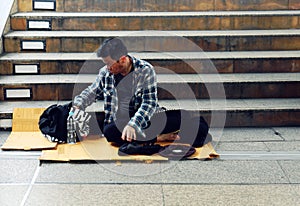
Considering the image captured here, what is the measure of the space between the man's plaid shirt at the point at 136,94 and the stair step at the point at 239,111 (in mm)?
327

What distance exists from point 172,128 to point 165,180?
78 centimetres

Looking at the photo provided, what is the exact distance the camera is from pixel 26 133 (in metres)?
4.69

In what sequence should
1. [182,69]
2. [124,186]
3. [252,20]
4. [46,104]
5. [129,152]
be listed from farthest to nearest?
[252,20], [182,69], [46,104], [129,152], [124,186]

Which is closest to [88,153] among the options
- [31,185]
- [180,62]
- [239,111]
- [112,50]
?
[31,185]

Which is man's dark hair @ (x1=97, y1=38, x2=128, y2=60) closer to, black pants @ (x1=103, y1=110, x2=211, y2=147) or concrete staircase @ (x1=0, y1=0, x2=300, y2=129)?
black pants @ (x1=103, y1=110, x2=211, y2=147)

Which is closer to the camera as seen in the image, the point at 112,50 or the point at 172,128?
the point at 112,50

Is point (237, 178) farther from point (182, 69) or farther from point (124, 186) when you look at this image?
point (182, 69)

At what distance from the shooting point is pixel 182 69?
5.51 meters

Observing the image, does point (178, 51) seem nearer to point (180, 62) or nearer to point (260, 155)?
point (180, 62)

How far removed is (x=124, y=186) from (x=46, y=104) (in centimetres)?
172

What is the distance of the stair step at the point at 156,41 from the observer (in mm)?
5664

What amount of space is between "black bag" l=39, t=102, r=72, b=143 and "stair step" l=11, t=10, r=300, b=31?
5.49 ft

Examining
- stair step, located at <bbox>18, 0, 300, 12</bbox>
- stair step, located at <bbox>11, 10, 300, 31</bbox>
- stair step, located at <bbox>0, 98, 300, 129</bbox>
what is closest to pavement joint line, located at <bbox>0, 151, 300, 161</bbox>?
stair step, located at <bbox>0, 98, 300, 129</bbox>

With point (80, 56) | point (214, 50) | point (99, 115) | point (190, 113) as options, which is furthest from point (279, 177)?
point (80, 56)
